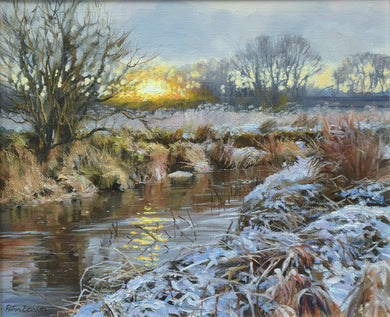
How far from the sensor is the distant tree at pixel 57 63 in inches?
77.3

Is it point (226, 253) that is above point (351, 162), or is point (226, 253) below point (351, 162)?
below

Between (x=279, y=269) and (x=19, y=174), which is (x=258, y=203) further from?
(x=19, y=174)

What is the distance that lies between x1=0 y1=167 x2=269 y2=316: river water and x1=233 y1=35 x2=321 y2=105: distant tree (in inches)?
17.3

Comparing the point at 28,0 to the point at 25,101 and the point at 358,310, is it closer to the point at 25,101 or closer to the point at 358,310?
the point at 25,101

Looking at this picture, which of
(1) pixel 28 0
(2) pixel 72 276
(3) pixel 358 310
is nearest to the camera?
(3) pixel 358 310

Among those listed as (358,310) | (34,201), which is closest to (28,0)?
(34,201)

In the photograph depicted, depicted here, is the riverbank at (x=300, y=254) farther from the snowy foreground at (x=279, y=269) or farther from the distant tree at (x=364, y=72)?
the distant tree at (x=364, y=72)

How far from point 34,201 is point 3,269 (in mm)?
377

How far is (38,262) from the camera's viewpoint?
6.15 feet

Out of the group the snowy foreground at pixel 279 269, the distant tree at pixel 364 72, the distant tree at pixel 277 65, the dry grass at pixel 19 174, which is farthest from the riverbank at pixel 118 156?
the distant tree at pixel 364 72

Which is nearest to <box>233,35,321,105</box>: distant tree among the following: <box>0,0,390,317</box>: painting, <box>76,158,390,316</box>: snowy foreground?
<box>0,0,390,317</box>: painting

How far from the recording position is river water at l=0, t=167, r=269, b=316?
1.83 meters

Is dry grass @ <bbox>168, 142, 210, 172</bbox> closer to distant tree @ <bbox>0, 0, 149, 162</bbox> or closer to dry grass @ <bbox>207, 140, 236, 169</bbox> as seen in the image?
dry grass @ <bbox>207, 140, 236, 169</bbox>
